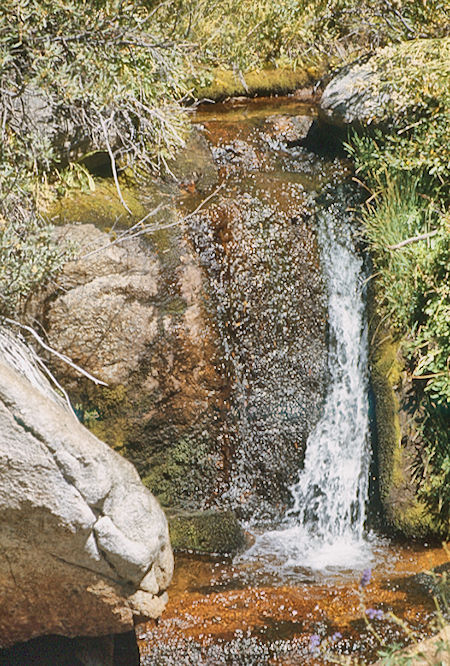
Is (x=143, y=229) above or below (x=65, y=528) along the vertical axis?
above

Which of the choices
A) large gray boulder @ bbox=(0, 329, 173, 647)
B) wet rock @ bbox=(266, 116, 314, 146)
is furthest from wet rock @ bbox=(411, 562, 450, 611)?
wet rock @ bbox=(266, 116, 314, 146)

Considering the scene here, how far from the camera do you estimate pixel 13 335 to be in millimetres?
4617

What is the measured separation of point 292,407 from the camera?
548 centimetres

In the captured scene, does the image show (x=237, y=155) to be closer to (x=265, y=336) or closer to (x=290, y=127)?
(x=290, y=127)

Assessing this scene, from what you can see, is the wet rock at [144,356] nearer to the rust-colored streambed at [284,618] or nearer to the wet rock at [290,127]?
the rust-colored streambed at [284,618]

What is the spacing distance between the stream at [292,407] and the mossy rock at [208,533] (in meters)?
0.08

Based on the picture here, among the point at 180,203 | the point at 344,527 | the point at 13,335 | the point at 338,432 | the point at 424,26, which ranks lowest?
the point at 344,527

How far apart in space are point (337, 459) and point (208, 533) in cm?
110

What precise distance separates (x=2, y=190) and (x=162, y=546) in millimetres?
2595

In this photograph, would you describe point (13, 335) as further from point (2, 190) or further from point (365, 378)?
point (365, 378)

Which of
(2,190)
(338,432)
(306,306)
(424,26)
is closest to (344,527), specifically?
(338,432)

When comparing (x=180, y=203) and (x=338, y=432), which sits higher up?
(x=180, y=203)

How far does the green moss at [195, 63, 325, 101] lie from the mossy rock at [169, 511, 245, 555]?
4.56 meters

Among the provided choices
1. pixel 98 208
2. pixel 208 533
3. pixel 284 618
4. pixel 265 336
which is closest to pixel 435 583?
pixel 284 618
